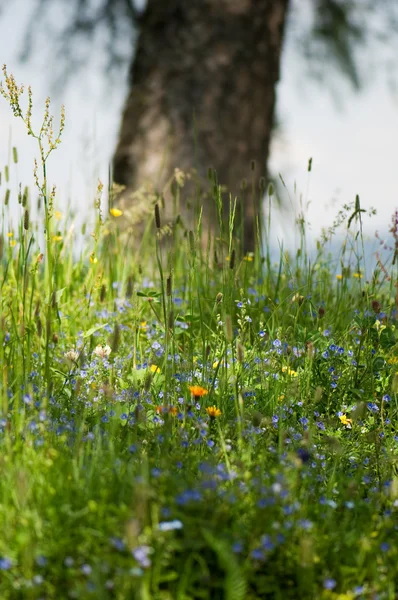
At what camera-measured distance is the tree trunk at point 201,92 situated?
5.76 metres

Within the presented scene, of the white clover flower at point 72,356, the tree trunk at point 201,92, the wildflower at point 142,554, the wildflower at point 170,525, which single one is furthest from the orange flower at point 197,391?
the tree trunk at point 201,92

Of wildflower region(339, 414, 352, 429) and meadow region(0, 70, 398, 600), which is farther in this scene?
wildflower region(339, 414, 352, 429)

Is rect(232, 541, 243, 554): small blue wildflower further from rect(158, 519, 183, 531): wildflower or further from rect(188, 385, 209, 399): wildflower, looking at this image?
rect(188, 385, 209, 399): wildflower

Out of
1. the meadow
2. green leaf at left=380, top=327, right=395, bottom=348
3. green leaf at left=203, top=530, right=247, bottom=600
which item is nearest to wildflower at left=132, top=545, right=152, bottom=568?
the meadow

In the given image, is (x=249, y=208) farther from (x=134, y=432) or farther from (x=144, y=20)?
(x=134, y=432)

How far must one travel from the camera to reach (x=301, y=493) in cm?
192

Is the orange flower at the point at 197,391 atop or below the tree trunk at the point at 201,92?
below

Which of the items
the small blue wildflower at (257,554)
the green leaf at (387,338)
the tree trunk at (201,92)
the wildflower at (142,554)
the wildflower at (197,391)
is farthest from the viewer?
the tree trunk at (201,92)

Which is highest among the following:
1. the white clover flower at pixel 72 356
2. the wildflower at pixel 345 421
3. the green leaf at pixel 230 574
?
the white clover flower at pixel 72 356

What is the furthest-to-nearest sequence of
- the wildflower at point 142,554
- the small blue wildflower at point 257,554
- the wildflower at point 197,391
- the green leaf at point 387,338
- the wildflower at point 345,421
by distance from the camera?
1. the green leaf at point 387,338
2. the wildflower at point 345,421
3. the wildflower at point 197,391
4. the small blue wildflower at point 257,554
5. the wildflower at point 142,554

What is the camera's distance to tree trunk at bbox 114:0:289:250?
5758 millimetres

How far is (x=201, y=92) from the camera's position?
5750 millimetres

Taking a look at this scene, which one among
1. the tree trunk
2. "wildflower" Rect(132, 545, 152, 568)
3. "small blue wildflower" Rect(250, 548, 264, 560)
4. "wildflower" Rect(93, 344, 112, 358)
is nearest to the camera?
"wildflower" Rect(132, 545, 152, 568)

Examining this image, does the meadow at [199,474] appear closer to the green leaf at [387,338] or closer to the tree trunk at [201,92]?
the green leaf at [387,338]
